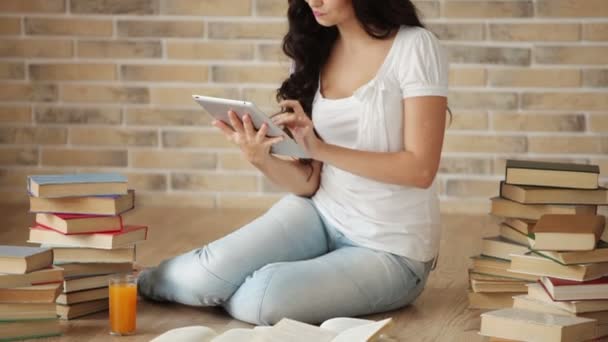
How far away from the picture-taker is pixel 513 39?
184 inches

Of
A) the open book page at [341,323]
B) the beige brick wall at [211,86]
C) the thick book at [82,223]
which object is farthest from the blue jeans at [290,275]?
the beige brick wall at [211,86]

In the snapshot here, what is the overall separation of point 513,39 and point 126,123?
173 centimetres

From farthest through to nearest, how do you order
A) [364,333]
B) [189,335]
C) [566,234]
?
1. [566,234]
2. [189,335]
3. [364,333]

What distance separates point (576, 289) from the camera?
2.64 m

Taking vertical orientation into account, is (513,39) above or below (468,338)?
above

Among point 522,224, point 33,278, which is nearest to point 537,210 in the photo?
point 522,224

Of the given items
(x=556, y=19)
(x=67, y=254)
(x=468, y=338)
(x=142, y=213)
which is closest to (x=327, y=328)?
(x=468, y=338)

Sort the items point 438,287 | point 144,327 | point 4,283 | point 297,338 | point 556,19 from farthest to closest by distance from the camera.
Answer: point 556,19 < point 438,287 < point 144,327 < point 4,283 < point 297,338

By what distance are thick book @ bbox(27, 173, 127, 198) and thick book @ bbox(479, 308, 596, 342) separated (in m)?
1.01

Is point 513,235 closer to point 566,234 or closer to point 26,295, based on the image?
point 566,234

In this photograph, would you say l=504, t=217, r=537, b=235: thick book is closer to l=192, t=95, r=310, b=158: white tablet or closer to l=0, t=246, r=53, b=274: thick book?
l=192, t=95, r=310, b=158: white tablet

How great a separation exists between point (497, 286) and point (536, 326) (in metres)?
0.50

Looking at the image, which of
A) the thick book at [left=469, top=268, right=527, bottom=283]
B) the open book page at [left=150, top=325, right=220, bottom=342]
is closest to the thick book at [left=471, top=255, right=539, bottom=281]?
the thick book at [left=469, top=268, right=527, bottom=283]

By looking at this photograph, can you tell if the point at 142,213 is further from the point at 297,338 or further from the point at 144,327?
the point at 297,338
